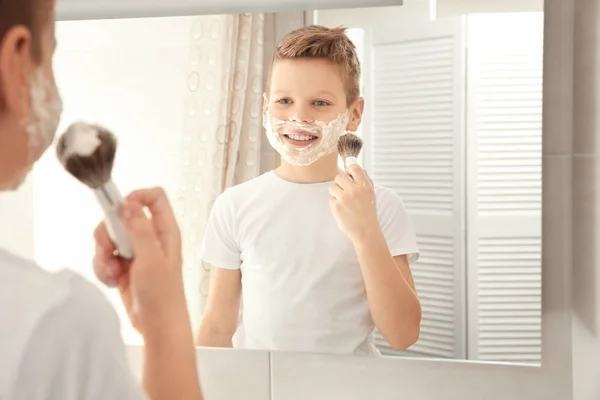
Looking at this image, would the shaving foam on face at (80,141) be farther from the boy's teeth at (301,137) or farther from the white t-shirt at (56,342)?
the boy's teeth at (301,137)

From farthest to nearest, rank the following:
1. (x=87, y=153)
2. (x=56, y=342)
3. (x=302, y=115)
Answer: (x=302, y=115), (x=87, y=153), (x=56, y=342)

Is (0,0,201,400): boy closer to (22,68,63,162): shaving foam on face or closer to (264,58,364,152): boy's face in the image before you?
(22,68,63,162): shaving foam on face

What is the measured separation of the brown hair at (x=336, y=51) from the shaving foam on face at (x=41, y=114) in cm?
35

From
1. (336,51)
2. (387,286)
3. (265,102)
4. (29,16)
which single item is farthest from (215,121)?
(29,16)

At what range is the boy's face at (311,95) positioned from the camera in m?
0.77

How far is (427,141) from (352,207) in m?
0.11

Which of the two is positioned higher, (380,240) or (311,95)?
(311,95)

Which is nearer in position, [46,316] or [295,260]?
[46,316]

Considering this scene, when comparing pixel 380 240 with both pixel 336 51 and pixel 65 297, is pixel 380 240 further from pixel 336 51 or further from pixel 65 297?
pixel 65 297

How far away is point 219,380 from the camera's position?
901 millimetres

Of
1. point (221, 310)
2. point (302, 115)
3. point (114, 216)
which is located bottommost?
point (221, 310)

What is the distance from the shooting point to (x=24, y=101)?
0.47 metres

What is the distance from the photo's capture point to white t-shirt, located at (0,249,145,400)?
A: 393mm

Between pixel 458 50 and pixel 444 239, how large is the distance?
0.21m
